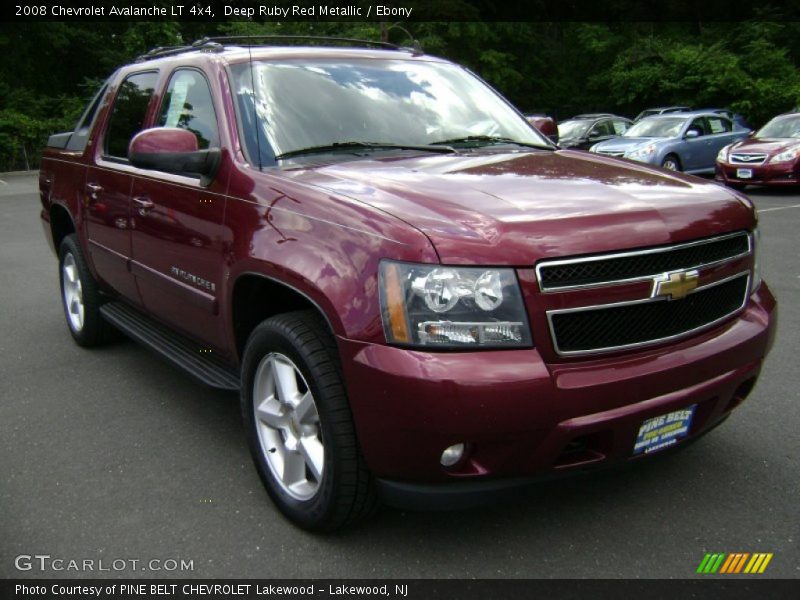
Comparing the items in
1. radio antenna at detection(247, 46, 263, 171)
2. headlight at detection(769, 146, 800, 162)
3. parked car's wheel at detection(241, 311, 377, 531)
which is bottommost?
headlight at detection(769, 146, 800, 162)

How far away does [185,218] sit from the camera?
11.2 ft

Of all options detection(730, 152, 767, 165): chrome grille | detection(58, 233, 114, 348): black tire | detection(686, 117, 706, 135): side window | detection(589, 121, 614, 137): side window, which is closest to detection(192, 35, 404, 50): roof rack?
detection(58, 233, 114, 348): black tire

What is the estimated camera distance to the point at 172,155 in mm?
3139

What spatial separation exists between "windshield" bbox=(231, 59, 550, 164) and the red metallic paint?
175 mm

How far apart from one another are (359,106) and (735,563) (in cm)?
246

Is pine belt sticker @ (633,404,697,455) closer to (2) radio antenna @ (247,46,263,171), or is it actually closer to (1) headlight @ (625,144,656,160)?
(2) radio antenna @ (247,46,263,171)

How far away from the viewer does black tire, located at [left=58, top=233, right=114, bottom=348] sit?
4.93 meters

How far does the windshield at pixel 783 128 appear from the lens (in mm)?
14266

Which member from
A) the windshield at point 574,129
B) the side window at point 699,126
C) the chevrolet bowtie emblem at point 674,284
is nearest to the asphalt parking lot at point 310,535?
the chevrolet bowtie emblem at point 674,284

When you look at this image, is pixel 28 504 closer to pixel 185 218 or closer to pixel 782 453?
pixel 185 218

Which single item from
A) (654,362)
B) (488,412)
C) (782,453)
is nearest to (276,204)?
(488,412)

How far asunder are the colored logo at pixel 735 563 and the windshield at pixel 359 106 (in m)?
2.13

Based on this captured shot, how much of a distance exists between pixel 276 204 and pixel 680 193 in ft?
5.02

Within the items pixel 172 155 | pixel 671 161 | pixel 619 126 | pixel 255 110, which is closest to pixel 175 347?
pixel 172 155
